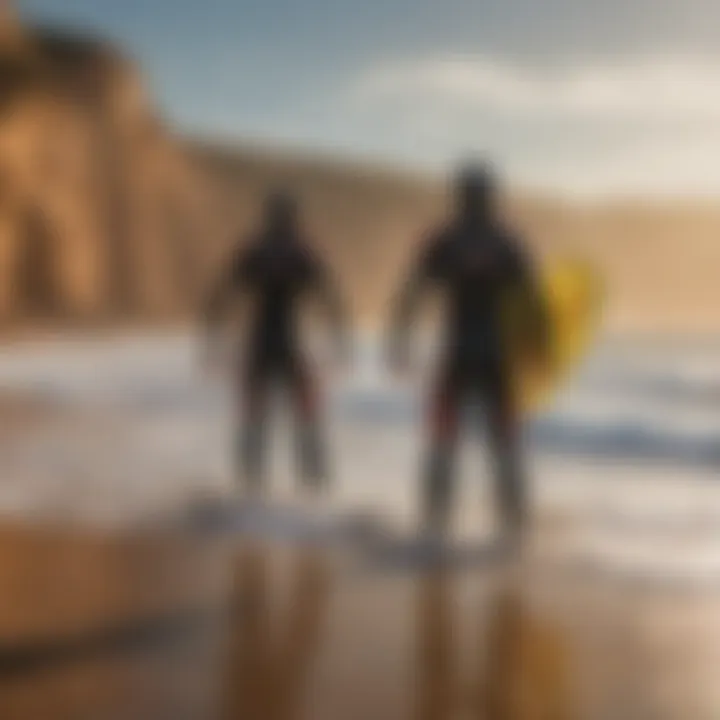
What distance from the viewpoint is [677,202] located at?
129 cm

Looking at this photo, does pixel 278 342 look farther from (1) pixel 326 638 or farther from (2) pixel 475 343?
(1) pixel 326 638

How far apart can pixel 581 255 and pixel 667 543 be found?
340 millimetres

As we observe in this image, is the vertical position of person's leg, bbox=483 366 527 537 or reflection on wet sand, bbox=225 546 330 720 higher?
person's leg, bbox=483 366 527 537

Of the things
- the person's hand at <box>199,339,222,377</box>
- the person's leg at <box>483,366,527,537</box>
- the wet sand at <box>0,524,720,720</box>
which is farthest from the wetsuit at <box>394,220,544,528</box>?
the person's hand at <box>199,339,222,377</box>

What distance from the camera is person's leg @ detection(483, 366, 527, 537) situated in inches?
48.5

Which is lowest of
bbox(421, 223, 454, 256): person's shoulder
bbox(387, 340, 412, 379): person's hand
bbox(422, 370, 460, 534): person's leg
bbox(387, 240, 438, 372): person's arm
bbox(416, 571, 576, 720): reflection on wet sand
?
bbox(416, 571, 576, 720): reflection on wet sand

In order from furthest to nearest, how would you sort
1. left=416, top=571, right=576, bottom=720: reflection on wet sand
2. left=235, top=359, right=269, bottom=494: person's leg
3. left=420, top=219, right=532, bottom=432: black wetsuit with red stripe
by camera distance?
left=235, top=359, right=269, bottom=494: person's leg < left=420, top=219, right=532, bottom=432: black wetsuit with red stripe < left=416, top=571, right=576, bottom=720: reflection on wet sand

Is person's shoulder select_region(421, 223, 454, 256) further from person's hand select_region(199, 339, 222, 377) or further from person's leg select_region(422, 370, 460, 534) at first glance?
person's hand select_region(199, 339, 222, 377)

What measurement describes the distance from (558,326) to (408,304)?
179mm

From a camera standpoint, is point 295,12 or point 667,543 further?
point 295,12

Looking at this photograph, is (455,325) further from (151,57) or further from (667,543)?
(151,57)

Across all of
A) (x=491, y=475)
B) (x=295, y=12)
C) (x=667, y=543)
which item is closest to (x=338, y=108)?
(x=295, y=12)

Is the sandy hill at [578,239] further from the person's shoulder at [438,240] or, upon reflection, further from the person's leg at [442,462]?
the person's leg at [442,462]

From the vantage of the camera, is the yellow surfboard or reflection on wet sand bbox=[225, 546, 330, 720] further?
the yellow surfboard
